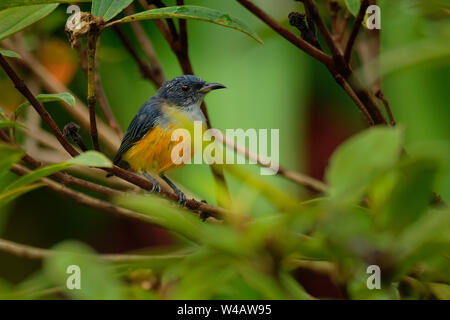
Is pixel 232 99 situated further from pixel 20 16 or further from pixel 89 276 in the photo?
pixel 89 276

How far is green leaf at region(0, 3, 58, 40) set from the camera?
635 millimetres

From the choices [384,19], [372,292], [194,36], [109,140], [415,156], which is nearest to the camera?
[415,156]

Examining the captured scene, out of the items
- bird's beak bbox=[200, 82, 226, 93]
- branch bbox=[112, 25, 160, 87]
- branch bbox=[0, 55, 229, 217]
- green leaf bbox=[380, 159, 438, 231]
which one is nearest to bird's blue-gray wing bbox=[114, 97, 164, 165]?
bird's beak bbox=[200, 82, 226, 93]

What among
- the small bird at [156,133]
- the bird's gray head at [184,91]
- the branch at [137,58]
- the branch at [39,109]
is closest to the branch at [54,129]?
the branch at [39,109]

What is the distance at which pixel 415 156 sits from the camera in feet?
1.11

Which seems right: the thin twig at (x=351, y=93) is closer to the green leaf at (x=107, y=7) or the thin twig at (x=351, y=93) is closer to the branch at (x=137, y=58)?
the green leaf at (x=107, y=7)

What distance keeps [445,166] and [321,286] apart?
107 centimetres

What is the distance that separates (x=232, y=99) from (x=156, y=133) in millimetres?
198

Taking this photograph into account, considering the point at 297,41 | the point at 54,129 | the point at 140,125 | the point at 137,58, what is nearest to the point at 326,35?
the point at 297,41

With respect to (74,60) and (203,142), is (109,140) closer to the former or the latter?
(74,60)

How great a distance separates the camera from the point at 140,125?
1450 millimetres

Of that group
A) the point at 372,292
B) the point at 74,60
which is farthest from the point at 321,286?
the point at 372,292

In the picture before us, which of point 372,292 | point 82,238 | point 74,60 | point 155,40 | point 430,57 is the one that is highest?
point 155,40

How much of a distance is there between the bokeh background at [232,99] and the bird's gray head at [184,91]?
0.14ft
